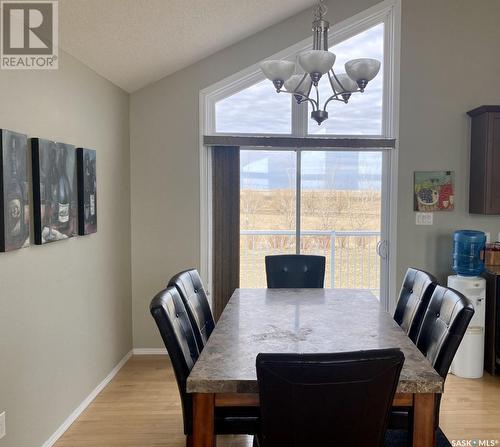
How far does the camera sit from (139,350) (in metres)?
4.18

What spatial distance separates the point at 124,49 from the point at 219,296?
2333mm

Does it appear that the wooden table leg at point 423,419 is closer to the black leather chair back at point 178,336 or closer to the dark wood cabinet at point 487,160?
the black leather chair back at point 178,336

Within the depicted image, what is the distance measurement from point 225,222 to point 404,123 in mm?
1917

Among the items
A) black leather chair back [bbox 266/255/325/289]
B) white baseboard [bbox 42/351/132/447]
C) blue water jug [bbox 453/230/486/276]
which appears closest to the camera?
white baseboard [bbox 42/351/132/447]

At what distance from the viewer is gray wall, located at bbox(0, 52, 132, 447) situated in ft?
7.33

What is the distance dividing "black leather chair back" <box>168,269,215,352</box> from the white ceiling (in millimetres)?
1562

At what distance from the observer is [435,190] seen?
13.4 feet

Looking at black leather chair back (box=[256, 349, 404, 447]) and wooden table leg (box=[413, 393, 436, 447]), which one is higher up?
black leather chair back (box=[256, 349, 404, 447])

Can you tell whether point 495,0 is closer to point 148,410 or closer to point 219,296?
point 219,296

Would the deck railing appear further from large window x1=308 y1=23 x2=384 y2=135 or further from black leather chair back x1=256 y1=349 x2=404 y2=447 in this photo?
black leather chair back x1=256 y1=349 x2=404 y2=447

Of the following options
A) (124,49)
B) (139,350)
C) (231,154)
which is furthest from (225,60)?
(139,350)

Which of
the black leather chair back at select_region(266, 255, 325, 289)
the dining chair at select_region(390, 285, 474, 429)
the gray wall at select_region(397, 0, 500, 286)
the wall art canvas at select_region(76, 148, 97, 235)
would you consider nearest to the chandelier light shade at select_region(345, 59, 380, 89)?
the dining chair at select_region(390, 285, 474, 429)

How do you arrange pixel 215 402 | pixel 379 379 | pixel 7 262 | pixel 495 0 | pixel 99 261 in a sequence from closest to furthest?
1. pixel 379 379
2. pixel 215 402
3. pixel 7 262
4. pixel 99 261
5. pixel 495 0

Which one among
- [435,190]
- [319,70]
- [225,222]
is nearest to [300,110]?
[225,222]
